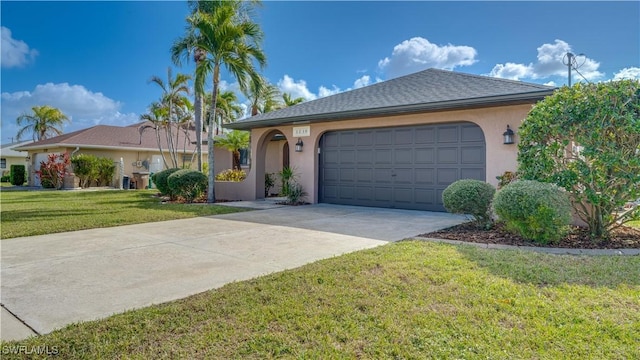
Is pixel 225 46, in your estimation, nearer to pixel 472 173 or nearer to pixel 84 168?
pixel 472 173

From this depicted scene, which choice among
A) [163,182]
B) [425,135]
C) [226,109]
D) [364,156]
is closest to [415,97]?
[425,135]

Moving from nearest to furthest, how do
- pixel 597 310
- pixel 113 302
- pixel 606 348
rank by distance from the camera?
1. pixel 606 348
2. pixel 597 310
3. pixel 113 302

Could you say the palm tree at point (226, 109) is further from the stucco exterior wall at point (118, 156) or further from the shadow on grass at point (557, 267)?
the shadow on grass at point (557, 267)

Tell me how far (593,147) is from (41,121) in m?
42.2

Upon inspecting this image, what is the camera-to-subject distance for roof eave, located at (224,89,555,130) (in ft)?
25.7

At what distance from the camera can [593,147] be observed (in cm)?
566

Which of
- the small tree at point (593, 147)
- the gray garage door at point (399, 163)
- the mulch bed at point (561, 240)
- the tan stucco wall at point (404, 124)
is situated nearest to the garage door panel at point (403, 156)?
the gray garage door at point (399, 163)

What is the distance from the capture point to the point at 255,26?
41.7 feet

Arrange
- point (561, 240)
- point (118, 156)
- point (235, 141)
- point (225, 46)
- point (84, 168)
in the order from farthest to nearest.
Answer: point (118, 156), point (84, 168), point (235, 141), point (225, 46), point (561, 240)

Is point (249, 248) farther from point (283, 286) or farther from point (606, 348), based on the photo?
point (606, 348)

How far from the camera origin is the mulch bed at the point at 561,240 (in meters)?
5.54

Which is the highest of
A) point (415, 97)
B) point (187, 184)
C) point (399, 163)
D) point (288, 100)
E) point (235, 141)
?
point (288, 100)

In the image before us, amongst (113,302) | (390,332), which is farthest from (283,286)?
(113,302)

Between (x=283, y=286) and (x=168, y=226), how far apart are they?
4979 millimetres
